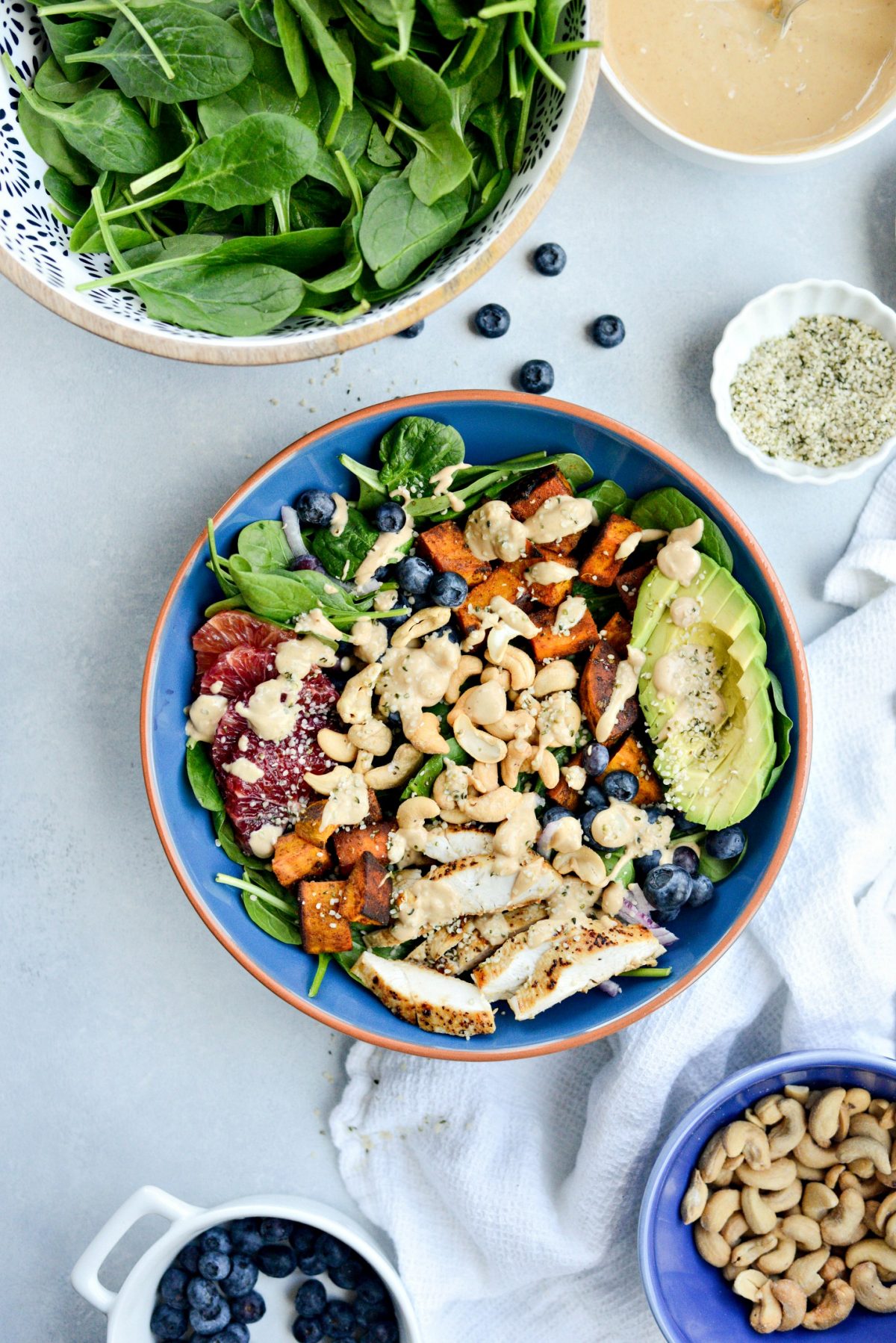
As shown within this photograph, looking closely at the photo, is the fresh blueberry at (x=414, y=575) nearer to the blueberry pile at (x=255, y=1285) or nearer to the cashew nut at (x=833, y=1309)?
the blueberry pile at (x=255, y=1285)

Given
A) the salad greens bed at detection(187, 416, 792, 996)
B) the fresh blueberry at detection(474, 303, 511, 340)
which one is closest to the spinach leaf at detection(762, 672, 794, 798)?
the salad greens bed at detection(187, 416, 792, 996)

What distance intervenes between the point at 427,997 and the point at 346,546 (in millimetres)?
718

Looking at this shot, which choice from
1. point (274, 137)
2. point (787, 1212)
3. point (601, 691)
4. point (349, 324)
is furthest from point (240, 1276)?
point (274, 137)

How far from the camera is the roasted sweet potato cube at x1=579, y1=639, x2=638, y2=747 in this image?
67.7 inches

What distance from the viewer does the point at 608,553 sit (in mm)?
1770

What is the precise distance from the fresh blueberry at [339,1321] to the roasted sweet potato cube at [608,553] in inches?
53.1

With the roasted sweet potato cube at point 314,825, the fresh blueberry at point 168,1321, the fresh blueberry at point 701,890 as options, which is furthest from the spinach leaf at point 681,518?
the fresh blueberry at point 168,1321

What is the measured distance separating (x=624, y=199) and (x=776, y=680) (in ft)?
2.87

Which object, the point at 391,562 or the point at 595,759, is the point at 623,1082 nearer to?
the point at 595,759

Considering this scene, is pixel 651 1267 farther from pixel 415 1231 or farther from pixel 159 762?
pixel 159 762

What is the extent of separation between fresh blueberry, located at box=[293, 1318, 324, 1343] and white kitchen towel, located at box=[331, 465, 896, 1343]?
18 cm

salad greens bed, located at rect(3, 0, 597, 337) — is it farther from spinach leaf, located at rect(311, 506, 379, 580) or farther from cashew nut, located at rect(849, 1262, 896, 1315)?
cashew nut, located at rect(849, 1262, 896, 1315)

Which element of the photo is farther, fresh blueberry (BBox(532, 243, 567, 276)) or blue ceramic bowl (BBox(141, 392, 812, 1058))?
fresh blueberry (BBox(532, 243, 567, 276))

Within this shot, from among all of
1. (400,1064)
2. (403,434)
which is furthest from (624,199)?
(400,1064)
